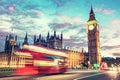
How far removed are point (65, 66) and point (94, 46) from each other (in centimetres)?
10937

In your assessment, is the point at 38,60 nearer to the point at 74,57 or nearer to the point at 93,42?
the point at 93,42

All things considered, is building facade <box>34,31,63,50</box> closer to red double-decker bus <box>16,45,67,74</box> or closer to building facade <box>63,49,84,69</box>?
building facade <box>63,49,84,69</box>

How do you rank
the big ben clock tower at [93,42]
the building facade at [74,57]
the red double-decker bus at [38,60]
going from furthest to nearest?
the building facade at [74,57] < the big ben clock tower at [93,42] < the red double-decker bus at [38,60]

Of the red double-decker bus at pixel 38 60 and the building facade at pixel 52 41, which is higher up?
the building facade at pixel 52 41

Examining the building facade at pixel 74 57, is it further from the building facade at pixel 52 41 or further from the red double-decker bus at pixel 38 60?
the red double-decker bus at pixel 38 60

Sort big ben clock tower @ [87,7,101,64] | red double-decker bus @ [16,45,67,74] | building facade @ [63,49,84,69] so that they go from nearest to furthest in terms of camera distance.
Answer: red double-decker bus @ [16,45,67,74] < big ben clock tower @ [87,7,101,64] < building facade @ [63,49,84,69]

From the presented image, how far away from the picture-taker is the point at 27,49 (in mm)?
21297

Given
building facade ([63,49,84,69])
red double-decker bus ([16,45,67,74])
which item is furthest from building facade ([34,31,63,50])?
red double-decker bus ([16,45,67,74])

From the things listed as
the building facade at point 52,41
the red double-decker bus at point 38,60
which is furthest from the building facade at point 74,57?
the red double-decker bus at point 38,60

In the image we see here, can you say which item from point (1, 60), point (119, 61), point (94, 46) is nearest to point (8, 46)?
point (1, 60)

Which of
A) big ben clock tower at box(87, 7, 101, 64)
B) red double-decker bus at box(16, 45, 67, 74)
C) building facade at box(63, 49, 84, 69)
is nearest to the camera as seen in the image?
red double-decker bus at box(16, 45, 67, 74)

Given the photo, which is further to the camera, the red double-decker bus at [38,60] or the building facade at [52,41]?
the building facade at [52,41]

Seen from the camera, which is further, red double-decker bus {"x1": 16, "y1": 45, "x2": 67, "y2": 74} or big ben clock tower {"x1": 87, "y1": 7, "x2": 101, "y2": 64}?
big ben clock tower {"x1": 87, "y1": 7, "x2": 101, "y2": 64}

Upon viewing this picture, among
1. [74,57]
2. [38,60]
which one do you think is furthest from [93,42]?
[38,60]
